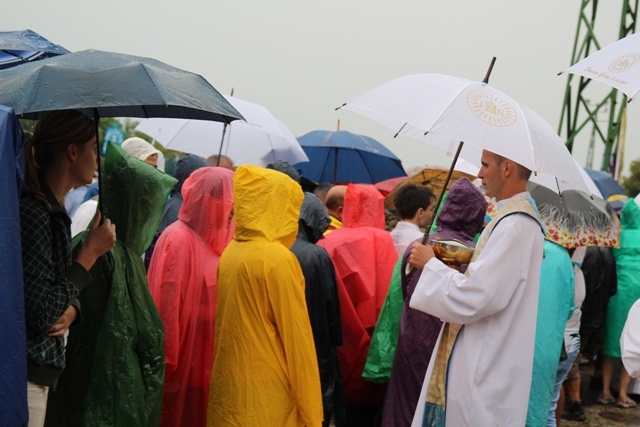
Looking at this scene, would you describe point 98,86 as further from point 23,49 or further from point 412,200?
point 412,200

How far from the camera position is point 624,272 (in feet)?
26.4

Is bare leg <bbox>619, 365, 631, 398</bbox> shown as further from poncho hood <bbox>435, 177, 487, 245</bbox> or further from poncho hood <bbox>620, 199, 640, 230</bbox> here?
poncho hood <bbox>435, 177, 487, 245</bbox>

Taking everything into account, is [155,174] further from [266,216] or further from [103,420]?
[103,420]

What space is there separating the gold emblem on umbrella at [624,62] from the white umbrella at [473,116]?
0.42 meters

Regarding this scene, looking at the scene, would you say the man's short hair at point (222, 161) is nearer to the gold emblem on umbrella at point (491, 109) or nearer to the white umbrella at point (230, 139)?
the white umbrella at point (230, 139)

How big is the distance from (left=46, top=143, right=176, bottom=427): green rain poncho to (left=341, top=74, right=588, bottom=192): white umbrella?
3.95 ft

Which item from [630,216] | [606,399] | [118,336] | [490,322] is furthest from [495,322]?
[606,399]

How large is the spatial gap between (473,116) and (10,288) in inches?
83.0

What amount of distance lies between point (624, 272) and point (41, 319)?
690cm

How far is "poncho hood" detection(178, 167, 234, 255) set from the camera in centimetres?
445

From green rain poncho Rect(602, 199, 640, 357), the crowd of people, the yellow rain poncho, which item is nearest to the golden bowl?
the crowd of people

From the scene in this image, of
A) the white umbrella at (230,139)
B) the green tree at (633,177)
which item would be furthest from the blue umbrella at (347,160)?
the green tree at (633,177)

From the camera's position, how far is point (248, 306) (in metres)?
3.86

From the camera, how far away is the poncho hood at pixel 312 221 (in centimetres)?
493
